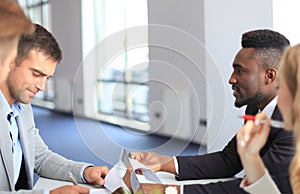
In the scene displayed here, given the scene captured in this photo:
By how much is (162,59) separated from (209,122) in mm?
514

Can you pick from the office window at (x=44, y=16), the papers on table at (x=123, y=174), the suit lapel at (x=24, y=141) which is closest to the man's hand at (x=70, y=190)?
the papers on table at (x=123, y=174)

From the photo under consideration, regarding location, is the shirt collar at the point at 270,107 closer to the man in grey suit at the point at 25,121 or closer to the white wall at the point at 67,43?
the man in grey suit at the point at 25,121

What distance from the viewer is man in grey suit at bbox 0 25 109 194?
1.66m

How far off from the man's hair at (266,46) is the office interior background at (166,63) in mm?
536

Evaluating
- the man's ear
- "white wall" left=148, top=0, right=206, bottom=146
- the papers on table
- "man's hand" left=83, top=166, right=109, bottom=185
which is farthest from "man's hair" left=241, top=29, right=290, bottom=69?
"man's hand" left=83, top=166, right=109, bottom=185

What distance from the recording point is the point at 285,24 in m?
3.96

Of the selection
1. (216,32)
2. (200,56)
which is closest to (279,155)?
(200,56)

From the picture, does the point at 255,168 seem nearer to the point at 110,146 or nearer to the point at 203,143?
the point at 110,146

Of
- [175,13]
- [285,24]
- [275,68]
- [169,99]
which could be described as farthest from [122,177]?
[175,13]

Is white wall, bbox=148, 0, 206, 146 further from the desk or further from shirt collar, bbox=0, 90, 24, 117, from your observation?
shirt collar, bbox=0, 90, 24, 117

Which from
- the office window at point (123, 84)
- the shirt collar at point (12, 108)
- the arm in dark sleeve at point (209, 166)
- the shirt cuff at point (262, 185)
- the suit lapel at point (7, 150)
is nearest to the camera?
the shirt cuff at point (262, 185)

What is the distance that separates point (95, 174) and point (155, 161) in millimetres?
296

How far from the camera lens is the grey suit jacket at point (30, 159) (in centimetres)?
164

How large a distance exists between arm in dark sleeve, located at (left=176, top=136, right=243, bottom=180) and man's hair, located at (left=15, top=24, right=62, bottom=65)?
687 mm
